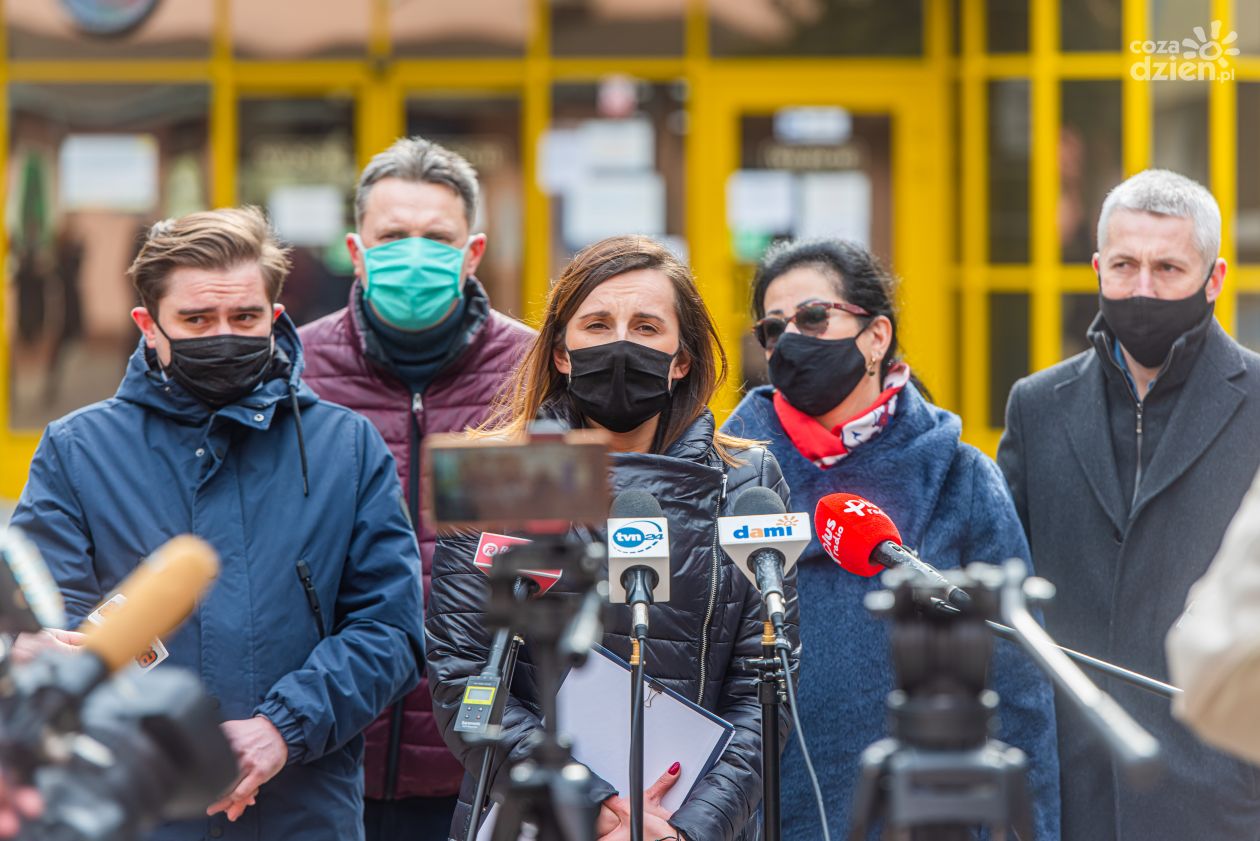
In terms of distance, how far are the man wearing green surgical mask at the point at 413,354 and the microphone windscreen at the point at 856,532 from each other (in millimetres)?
1541

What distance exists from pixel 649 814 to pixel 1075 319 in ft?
19.0

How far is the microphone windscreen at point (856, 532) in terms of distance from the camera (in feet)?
10.1

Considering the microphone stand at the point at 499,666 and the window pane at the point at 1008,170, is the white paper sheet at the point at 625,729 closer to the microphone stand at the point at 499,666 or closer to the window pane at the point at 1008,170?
the microphone stand at the point at 499,666

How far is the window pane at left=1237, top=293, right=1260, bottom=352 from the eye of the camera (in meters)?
8.11

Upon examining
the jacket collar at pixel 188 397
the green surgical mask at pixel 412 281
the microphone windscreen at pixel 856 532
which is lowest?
the microphone windscreen at pixel 856 532

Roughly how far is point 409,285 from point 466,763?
182 cm

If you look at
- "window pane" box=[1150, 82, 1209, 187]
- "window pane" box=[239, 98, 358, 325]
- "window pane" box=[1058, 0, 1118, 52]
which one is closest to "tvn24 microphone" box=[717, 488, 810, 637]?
"window pane" box=[1150, 82, 1209, 187]

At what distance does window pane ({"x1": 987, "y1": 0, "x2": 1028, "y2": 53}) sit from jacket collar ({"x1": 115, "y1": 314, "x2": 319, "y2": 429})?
5638mm

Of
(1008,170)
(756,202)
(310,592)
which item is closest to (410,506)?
(310,592)

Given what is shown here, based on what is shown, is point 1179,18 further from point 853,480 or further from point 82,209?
point 82,209

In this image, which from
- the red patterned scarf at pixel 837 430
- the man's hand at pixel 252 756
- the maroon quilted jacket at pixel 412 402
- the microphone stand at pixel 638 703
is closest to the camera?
the microphone stand at pixel 638 703

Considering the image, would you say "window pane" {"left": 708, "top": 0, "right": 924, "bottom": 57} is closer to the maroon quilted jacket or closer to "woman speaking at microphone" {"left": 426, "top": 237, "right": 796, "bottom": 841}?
the maroon quilted jacket

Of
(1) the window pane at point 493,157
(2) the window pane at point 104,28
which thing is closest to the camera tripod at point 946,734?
(1) the window pane at point 493,157

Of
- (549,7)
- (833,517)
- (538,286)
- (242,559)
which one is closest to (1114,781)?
(833,517)
